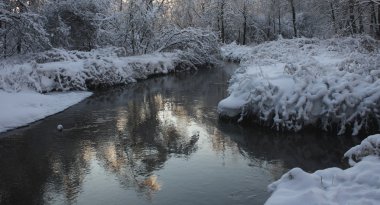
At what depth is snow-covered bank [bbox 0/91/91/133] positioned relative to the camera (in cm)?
1272

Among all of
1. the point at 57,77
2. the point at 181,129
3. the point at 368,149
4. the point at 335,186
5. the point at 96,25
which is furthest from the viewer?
the point at 96,25

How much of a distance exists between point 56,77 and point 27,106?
14.1ft

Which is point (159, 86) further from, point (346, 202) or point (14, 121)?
point (346, 202)

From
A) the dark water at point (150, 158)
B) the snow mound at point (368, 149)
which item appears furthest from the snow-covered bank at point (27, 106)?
the snow mound at point (368, 149)

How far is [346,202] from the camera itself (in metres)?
5.24

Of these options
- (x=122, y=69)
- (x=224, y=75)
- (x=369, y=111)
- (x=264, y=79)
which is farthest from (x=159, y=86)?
(x=369, y=111)

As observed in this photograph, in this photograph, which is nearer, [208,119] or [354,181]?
[354,181]

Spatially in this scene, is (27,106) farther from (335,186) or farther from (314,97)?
(335,186)

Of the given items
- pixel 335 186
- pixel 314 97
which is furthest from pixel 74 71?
pixel 335 186

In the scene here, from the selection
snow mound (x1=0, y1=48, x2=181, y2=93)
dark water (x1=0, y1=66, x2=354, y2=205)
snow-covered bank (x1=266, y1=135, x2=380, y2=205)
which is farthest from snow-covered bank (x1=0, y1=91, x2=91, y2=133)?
snow-covered bank (x1=266, y1=135, x2=380, y2=205)

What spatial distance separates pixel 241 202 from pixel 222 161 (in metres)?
2.25

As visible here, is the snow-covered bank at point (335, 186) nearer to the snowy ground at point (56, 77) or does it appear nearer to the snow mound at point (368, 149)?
the snow mound at point (368, 149)

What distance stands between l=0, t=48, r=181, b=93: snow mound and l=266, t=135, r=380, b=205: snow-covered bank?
38.4 feet

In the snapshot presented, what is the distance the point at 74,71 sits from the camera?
19.0m
